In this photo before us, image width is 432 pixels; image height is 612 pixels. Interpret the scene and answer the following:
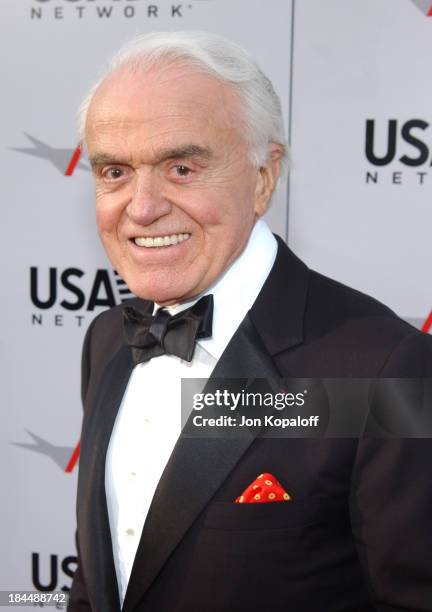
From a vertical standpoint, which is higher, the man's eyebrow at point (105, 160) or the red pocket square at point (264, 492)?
the man's eyebrow at point (105, 160)

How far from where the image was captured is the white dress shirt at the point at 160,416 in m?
1.23

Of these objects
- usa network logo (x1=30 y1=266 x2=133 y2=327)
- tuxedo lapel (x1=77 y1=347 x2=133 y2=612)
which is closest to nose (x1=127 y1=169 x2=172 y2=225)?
tuxedo lapel (x1=77 y1=347 x2=133 y2=612)

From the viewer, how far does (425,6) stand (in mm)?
1972

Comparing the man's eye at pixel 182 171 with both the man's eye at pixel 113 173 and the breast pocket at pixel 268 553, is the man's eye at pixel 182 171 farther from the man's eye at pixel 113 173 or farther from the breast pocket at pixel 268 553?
the breast pocket at pixel 268 553

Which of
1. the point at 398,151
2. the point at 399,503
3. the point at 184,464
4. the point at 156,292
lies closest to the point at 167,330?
the point at 156,292

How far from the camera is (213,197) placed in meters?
1.17

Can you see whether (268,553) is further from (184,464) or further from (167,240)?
(167,240)

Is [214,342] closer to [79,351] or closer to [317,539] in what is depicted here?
[317,539]

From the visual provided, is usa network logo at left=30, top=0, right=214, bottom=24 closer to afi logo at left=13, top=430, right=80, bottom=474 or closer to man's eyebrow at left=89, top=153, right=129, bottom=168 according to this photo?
man's eyebrow at left=89, top=153, right=129, bottom=168

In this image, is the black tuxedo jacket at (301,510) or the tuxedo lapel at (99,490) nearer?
the black tuxedo jacket at (301,510)

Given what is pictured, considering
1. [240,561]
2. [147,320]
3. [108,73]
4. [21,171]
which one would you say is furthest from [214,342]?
[21,171]

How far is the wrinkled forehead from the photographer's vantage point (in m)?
1.12

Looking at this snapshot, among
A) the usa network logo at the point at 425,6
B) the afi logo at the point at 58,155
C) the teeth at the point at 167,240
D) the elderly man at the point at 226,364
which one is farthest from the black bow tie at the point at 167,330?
the usa network logo at the point at 425,6

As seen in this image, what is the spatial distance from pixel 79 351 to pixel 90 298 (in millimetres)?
163
